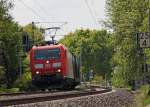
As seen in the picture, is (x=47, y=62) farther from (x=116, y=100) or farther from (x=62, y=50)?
(x=116, y=100)

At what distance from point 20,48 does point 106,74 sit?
56.9 metres

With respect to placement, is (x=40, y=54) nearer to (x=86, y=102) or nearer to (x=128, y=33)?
(x=128, y=33)

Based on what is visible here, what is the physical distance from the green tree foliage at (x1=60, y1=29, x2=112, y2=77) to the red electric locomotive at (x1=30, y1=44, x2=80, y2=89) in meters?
96.9

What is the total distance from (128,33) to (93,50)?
9594cm

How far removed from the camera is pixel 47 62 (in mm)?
42812

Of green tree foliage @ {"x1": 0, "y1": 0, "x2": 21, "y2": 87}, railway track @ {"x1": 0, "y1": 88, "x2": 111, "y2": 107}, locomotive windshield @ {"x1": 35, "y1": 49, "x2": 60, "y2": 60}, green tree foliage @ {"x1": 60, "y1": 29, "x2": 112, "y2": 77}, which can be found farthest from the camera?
green tree foliage @ {"x1": 60, "y1": 29, "x2": 112, "y2": 77}

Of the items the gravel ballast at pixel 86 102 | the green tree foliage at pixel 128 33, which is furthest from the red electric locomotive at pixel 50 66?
the green tree foliage at pixel 128 33

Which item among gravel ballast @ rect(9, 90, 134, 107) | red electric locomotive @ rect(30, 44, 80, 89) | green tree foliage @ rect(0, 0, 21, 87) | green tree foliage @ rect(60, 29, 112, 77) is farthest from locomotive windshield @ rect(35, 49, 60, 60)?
green tree foliage @ rect(60, 29, 112, 77)

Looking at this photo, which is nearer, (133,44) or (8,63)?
(133,44)

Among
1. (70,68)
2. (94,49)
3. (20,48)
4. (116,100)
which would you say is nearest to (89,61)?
(94,49)

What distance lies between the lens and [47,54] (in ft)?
141

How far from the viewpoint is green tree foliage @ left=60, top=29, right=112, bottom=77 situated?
485 feet

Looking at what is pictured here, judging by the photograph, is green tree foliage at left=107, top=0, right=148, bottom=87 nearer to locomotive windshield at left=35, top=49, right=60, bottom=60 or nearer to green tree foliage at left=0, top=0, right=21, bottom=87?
locomotive windshield at left=35, top=49, right=60, bottom=60

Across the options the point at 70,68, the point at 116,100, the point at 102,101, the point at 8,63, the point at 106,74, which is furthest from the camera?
the point at 106,74
